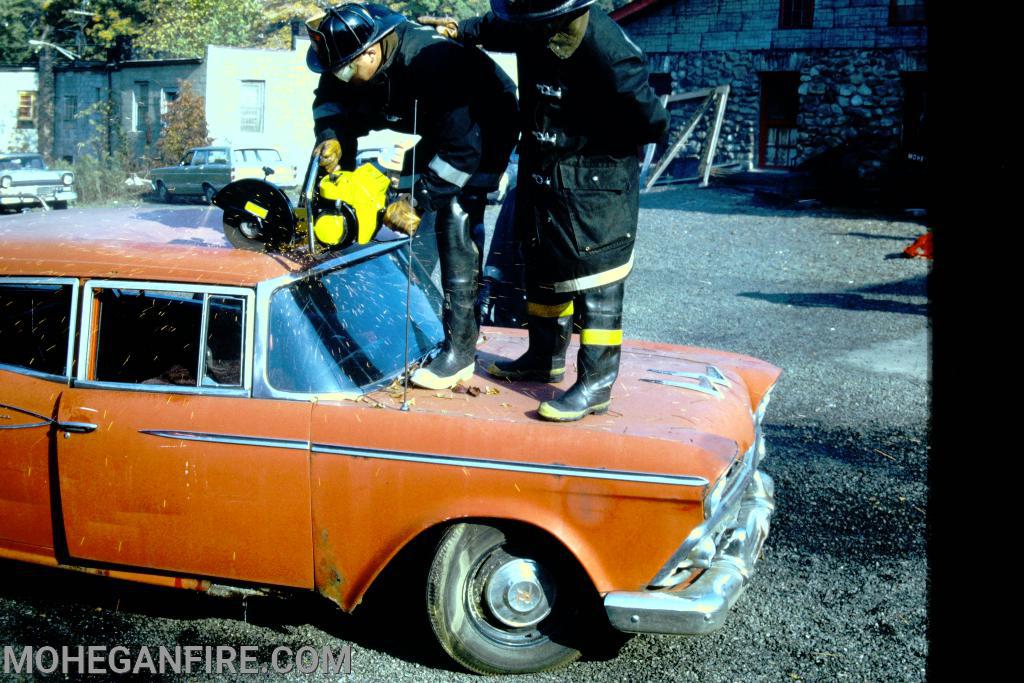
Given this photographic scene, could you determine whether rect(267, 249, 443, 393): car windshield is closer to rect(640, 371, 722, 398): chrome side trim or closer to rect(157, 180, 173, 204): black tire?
rect(640, 371, 722, 398): chrome side trim

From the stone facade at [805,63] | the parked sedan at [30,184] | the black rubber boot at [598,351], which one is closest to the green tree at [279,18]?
the parked sedan at [30,184]

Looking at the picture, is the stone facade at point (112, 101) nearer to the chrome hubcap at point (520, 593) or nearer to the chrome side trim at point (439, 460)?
the chrome side trim at point (439, 460)

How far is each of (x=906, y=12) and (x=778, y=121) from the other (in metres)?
3.68

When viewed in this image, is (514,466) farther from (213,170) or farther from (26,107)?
(26,107)

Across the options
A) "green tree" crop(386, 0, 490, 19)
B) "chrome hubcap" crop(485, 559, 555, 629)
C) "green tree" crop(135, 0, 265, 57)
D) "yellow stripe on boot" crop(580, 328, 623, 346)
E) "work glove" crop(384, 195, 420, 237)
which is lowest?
"chrome hubcap" crop(485, 559, 555, 629)

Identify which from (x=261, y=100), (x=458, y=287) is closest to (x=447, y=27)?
(x=458, y=287)

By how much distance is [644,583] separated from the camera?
3.45m

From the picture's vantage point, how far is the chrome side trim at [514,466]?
3.37 metres

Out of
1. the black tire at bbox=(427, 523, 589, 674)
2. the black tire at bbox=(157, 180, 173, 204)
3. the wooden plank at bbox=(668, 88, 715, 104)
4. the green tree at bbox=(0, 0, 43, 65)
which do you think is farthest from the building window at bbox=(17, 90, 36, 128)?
the black tire at bbox=(427, 523, 589, 674)

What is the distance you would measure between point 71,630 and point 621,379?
2.38 m

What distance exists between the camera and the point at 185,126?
33062 mm

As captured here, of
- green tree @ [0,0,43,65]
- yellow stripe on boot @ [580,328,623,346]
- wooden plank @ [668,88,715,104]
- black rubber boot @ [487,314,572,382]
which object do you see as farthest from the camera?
green tree @ [0,0,43,65]

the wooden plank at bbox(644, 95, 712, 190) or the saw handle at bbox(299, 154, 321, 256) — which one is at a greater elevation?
the wooden plank at bbox(644, 95, 712, 190)

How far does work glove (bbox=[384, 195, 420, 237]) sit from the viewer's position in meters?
4.16
